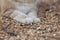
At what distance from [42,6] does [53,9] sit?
0.17 meters

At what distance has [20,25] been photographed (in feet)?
6.23

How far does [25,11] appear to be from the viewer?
2.26 meters

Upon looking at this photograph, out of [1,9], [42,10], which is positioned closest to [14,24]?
[1,9]

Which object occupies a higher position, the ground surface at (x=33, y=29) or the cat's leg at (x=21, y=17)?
the cat's leg at (x=21, y=17)

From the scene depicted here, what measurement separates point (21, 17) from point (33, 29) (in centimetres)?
31

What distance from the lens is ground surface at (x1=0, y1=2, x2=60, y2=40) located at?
160 cm

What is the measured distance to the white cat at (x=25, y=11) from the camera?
197 centimetres

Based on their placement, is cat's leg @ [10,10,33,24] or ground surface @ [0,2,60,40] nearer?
ground surface @ [0,2,60,40]

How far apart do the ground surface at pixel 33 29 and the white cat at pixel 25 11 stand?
7cm

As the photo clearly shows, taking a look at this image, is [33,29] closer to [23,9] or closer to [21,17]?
[21,17]

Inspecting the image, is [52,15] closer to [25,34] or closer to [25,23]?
[25,23]

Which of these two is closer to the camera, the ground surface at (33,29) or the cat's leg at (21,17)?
the ground surface at (33,29)

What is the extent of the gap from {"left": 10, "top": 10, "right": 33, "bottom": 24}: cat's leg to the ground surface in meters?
0.05

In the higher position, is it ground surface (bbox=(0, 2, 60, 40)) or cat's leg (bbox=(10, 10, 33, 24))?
cat's leg (bbox=(10, 10, 33, 24))
